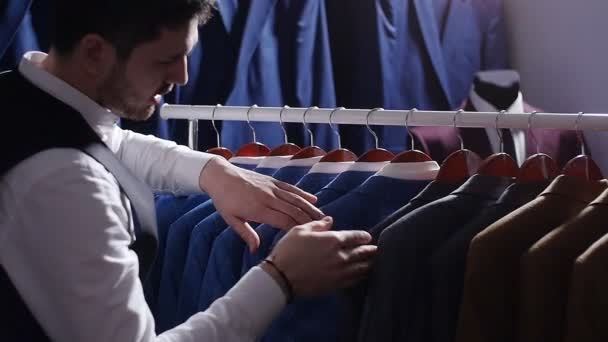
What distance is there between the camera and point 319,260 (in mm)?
931

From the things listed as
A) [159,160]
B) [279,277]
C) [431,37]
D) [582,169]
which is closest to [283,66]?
[431,37]

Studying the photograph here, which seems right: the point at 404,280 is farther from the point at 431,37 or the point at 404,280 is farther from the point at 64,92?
the point at 431,37

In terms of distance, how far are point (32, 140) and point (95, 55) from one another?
0.38 feet

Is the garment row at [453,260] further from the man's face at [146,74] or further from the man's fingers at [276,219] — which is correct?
the man's face at [146,74]

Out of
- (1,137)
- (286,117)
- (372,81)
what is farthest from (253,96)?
(1,137)

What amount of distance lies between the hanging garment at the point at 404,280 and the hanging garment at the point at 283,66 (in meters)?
1.13

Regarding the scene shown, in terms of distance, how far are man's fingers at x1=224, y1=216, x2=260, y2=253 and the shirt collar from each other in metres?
0.22

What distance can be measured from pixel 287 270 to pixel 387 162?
0.31m

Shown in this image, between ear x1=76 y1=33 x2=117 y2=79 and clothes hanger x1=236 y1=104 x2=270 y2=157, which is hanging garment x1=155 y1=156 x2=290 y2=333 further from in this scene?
ear x1=76 y1=33 x2=117 y2=79

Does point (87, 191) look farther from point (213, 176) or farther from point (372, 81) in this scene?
point (372, 81)

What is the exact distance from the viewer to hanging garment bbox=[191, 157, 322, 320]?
113 centimetres

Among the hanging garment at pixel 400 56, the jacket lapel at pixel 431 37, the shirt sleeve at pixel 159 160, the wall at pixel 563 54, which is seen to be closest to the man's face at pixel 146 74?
the shirt sleeve at pixel 159 160

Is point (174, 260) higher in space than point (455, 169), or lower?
lower

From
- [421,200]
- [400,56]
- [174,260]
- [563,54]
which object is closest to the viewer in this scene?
[421,200]
